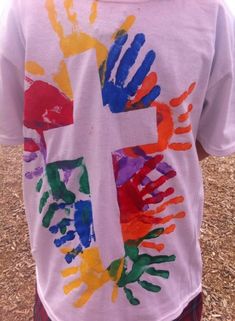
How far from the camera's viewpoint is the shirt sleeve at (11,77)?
0.73 metres

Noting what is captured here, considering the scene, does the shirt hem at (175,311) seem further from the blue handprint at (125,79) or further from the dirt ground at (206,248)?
the dirt ground at (206,248)

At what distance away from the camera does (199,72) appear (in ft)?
2.37

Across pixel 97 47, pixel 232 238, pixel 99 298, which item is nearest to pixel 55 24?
pixel 97 47

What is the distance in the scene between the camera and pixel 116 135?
0.72 m

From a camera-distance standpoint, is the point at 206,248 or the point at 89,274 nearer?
the point at 89,274

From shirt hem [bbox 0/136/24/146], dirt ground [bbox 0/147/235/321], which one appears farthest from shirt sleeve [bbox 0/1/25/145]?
dirt ground [bbox 0/147/235/321]

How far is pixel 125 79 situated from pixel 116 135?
0.31ft

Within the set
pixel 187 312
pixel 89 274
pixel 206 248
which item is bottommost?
pixel 206 248

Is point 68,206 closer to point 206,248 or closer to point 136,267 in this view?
point 136,267

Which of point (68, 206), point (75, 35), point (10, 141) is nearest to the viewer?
point (75, 35)

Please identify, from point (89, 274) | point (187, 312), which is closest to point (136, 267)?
point (89, 274)

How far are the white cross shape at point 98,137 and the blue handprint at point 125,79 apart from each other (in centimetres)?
1

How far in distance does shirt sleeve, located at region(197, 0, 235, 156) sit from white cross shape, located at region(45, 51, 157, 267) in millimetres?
146

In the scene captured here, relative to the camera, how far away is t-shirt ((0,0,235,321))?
2.24 feet
